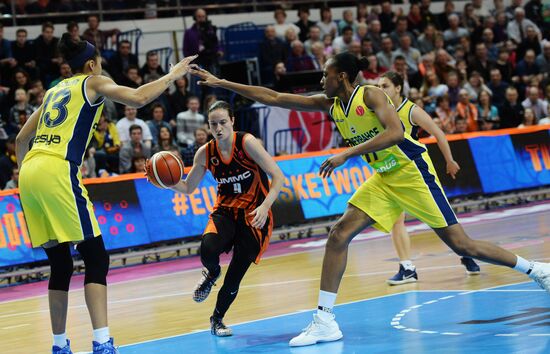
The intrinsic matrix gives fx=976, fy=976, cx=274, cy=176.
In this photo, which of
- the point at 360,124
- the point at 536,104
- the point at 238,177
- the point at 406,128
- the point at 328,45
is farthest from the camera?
the point at 328,45

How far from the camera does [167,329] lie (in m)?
8.70

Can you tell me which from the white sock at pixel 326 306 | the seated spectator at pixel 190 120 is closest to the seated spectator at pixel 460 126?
the seated spectator at pixel 190 120

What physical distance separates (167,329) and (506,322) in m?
2.97

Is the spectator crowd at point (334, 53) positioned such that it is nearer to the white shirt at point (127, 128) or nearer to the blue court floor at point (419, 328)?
the white shirt at point (127, 128)

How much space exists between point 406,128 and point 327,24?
11.5m

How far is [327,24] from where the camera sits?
2097 cm

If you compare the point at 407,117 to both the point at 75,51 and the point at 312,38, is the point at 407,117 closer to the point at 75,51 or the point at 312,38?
the point at 75,51

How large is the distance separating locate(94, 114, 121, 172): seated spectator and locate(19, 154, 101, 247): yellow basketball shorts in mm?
8548

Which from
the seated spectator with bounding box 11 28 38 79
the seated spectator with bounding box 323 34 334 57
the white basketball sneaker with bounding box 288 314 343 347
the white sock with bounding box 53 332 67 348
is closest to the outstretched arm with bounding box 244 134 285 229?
the white basketball sneaker with bounding box 288 314 343 347

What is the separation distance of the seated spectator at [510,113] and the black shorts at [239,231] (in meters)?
12.1

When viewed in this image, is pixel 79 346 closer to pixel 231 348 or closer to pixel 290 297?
pixel 231 348

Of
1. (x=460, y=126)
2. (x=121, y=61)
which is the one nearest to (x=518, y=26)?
(x=460, y=126)

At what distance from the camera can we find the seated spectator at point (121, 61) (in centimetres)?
1753

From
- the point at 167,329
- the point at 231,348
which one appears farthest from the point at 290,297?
the point at 231,348
